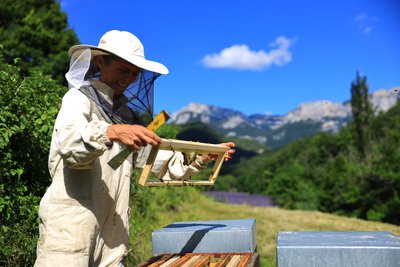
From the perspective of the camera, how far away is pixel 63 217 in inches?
89.4

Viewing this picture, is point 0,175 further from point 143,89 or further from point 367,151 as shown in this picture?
point 367,151

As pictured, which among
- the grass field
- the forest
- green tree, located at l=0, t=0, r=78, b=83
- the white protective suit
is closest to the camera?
the white protective suit

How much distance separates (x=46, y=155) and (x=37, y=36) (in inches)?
451

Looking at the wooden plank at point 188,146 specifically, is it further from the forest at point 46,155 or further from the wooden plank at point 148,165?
the forest at point 46,155

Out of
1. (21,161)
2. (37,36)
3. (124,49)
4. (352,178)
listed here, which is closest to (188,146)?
(124,49)

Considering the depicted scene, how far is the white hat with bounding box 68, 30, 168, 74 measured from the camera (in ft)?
7.75

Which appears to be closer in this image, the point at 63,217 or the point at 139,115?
the point at 63,217

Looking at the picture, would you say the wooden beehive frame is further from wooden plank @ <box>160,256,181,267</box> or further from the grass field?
the grass field

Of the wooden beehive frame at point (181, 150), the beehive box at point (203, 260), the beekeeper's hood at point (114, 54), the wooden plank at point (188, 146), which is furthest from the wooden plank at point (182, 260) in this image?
the beekeeper's hood at point (114, 54)

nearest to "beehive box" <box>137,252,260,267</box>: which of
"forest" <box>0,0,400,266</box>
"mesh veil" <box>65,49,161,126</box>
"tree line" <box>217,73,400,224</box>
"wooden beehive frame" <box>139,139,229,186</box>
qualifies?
"wooden beehive frame" <box>139,139,229,186</box>

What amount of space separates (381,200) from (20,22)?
14149 mm

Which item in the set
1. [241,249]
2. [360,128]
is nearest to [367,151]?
[360,128]

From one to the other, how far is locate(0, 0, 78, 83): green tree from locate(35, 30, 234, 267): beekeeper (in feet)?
36.9

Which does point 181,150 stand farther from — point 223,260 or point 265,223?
point 265,223
